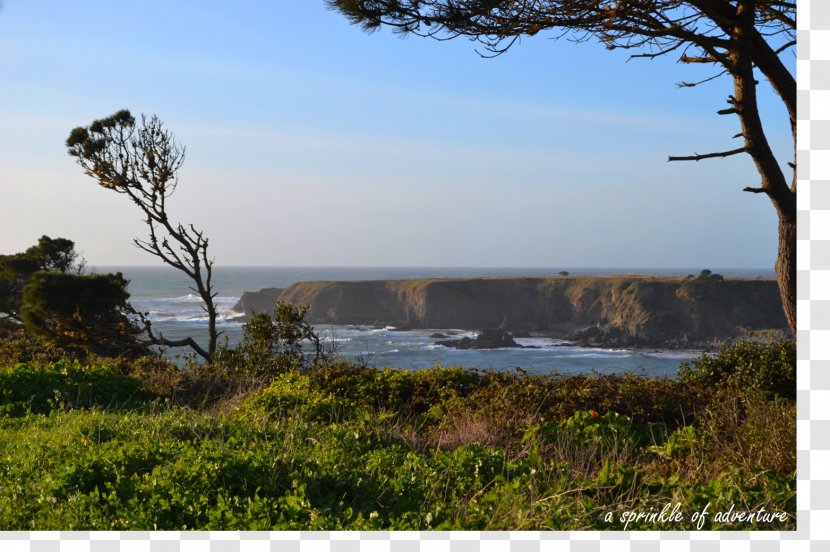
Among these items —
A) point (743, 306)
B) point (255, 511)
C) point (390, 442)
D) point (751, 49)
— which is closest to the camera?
point (255, 511)

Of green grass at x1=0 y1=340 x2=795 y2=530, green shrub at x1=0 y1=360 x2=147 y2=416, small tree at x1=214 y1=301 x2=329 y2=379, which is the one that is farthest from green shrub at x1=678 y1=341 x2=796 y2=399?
green shrub at x1=0 y1=360 x2=147 y2=416

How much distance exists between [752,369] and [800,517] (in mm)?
5010

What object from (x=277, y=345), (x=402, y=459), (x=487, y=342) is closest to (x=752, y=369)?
(x=402, y=459)

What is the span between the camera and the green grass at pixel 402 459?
4.02 m

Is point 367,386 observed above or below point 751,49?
below

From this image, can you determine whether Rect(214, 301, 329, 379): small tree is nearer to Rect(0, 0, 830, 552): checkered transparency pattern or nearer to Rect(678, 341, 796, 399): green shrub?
Rect(678, 341, 796, 399): green shrub

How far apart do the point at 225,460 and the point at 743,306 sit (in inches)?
1557

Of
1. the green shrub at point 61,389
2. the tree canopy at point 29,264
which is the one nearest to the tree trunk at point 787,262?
the green shrub at point 61,389

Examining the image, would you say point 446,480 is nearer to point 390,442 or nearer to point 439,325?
point 390,442

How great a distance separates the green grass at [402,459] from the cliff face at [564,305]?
29.8 metres

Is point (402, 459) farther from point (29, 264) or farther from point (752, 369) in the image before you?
point (29, 264)

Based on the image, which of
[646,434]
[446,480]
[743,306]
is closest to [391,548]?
[446,480]

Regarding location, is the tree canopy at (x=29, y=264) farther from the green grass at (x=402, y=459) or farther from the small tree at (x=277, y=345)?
the green grass at (x=402, y=459)

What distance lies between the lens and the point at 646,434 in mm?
6797
